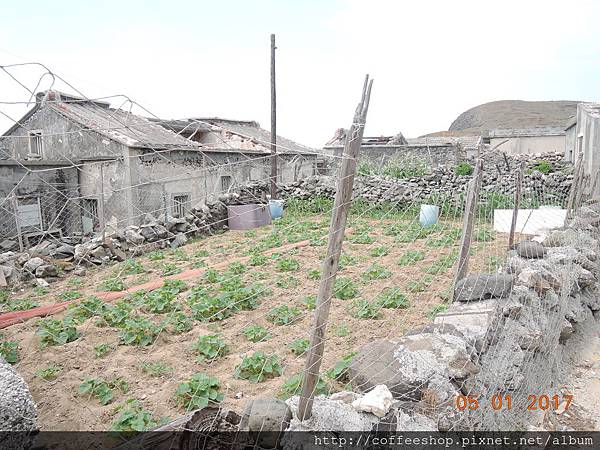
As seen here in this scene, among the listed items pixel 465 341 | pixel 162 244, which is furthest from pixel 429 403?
pixel 162 244

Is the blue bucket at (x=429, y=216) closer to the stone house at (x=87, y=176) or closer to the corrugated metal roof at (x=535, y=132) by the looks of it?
the stone house at (x=87, y=176)

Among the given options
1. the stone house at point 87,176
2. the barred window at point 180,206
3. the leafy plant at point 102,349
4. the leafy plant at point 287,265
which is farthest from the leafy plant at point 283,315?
the barred window at point 180,206

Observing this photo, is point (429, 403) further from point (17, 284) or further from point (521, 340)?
point (17, 284)

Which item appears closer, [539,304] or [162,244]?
[539,304]

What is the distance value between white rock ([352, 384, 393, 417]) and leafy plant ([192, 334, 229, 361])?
194 centimetres

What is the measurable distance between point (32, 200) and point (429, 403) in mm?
14237

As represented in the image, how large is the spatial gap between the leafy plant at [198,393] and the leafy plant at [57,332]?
1.79 meters

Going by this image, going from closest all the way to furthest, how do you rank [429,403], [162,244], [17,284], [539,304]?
[429,403] < [539,304] < [17,284] < [162,244]

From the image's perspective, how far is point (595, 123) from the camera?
1220 centimetres

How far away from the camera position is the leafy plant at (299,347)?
3742 millimetres

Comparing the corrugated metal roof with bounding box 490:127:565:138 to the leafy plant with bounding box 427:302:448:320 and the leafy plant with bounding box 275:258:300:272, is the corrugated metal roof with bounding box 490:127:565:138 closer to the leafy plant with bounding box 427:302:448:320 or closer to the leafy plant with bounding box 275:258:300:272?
the leafy plant with bounding box 275:258:300:272

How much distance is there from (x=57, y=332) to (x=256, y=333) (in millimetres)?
2074

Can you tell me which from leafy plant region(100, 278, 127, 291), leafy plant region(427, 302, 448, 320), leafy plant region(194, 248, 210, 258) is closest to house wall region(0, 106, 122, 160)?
leafy plant region(194, 248, 210, 258)
